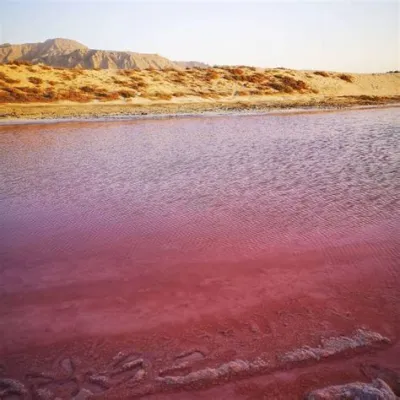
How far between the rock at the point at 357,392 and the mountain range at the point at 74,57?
91914 millimetres

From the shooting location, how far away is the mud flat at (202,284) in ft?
9.20

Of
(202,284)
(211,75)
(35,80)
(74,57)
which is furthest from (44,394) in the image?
(74,57)

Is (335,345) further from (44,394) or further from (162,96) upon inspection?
(162,96)

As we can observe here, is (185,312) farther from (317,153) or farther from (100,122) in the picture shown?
(100,122)

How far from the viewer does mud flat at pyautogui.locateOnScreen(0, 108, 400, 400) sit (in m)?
2.80

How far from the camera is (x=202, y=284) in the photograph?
4.02 m

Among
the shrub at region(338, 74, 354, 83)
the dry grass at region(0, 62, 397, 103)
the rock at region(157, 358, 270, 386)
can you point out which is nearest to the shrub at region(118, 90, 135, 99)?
the dry grass at region(0, 62, 397, 103)

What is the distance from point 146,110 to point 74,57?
77083 millimetres

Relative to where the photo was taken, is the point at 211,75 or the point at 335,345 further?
the point at 211,75

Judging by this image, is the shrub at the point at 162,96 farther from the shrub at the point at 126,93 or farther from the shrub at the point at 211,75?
the shrub at the point at 211,75

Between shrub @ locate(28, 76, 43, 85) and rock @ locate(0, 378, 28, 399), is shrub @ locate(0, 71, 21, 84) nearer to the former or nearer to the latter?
shrub @ locate(28, 76, 43, 85)

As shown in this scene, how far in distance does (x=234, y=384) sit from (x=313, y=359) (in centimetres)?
72

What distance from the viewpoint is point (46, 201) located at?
702 centimetres

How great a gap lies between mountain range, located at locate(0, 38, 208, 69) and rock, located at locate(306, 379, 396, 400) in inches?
3619
